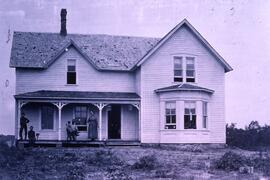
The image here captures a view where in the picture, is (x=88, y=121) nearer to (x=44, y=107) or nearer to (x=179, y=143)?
(x=44, y=107)

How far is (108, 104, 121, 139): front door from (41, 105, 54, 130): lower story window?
3.90 m

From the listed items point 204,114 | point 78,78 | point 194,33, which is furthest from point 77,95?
point 194,33

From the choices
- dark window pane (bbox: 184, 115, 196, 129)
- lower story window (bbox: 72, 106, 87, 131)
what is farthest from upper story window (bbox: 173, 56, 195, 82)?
lower story window (bbox: 72, 106, 87, 131)

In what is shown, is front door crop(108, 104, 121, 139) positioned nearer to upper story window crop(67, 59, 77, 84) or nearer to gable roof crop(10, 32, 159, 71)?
gable roof crop(10, 32, 159, 71)

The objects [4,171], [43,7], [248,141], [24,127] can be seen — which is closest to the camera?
[4,171]

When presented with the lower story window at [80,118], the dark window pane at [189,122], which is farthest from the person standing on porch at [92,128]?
the dark window pane at [189,122]

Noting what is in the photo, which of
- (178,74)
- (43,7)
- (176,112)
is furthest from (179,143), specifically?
(43,7)

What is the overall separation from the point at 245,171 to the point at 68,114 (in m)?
16.5

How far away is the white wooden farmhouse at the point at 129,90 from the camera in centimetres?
3002

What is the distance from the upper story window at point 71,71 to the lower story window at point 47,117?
7.45ft

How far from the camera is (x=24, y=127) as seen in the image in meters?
28.8

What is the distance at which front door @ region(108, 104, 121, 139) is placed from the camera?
105ft

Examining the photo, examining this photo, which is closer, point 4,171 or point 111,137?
point 4,171

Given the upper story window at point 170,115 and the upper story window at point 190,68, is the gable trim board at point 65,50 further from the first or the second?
the upper story window at point 190,68
